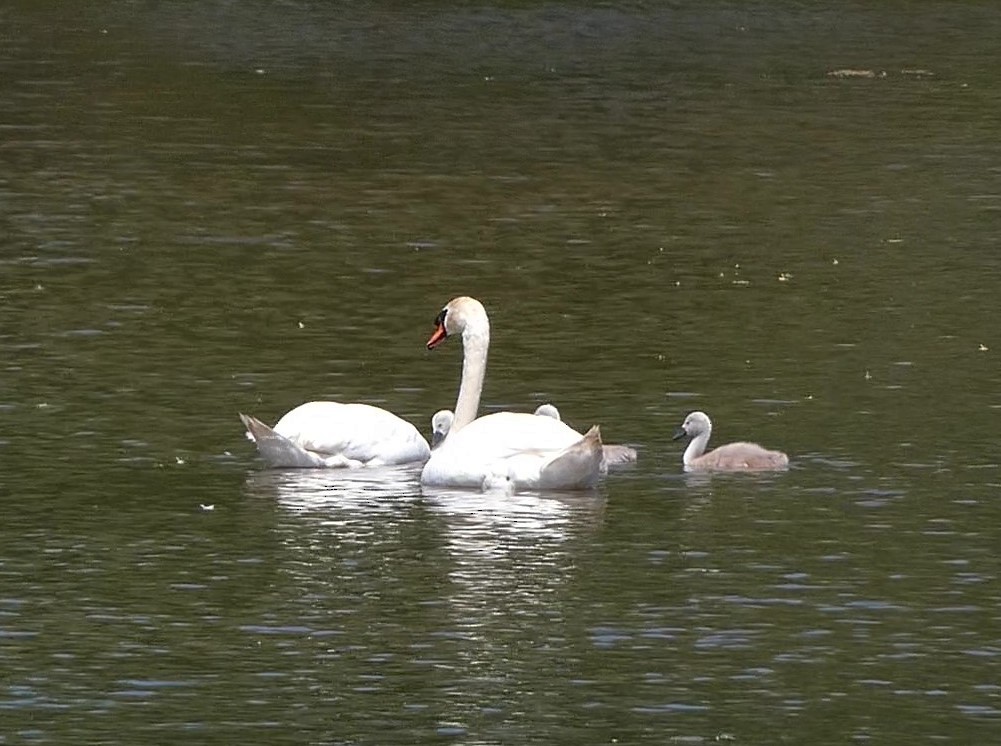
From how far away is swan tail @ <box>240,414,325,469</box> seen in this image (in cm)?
1586

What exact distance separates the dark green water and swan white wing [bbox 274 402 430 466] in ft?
0.58

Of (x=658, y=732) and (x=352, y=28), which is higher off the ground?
(x=352, y=28)

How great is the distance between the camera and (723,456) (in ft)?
52.3

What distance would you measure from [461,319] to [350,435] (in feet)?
4.17

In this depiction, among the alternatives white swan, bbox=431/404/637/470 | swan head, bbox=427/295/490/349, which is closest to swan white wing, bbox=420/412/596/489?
white swan, bbox=431/404/637/470

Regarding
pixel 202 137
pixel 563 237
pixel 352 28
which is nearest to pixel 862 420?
pixel 563 237

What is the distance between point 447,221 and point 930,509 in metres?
12.6

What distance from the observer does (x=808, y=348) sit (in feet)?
66.3

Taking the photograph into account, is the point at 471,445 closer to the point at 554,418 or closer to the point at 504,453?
the point at 504,453

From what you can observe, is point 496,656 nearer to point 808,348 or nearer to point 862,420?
point 862,420

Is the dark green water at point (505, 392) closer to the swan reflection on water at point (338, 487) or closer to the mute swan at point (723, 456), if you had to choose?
the swan reflection on water at point (338, 487)

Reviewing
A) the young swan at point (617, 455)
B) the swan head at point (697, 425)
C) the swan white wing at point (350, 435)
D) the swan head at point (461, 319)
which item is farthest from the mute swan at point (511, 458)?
the swan head at point (461, 319)

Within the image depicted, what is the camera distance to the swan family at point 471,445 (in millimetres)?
15609

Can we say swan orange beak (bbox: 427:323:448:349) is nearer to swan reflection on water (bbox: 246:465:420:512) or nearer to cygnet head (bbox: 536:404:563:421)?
cygnet head (bbox: 536:404:563:421)
